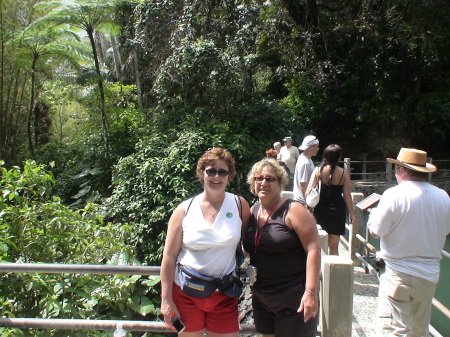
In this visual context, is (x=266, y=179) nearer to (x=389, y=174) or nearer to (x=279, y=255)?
(x=279, y=255)

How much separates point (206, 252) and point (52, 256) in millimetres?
2328

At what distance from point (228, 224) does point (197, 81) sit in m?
9.53

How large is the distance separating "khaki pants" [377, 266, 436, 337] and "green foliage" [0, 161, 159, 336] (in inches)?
94.7

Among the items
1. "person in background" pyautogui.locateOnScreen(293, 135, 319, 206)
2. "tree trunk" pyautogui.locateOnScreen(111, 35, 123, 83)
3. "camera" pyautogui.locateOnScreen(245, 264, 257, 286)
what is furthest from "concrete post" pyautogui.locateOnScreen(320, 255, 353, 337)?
"tree trunk" pyautogui.locateOnScreen(111, 35, 123, 83)

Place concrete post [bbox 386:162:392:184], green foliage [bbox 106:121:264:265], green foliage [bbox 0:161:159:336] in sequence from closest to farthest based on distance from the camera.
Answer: green foliage [bbox 0:161:159:336], green foliage [bbox 106:121:264:265], concrete post [bbox 386:162:392:184]

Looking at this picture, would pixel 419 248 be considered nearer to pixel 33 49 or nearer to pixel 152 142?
pixel 152 142

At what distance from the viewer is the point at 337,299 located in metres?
2.56

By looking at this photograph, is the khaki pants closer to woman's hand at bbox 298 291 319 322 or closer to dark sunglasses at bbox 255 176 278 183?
woman's hand at bbox 298 291 319 322

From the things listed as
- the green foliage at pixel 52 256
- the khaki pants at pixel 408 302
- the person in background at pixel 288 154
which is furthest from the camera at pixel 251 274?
the person in background at pixel 288 154

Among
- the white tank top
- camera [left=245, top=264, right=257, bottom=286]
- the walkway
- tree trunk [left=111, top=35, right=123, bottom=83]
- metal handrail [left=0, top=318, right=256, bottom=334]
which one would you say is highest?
tree trunk [left=111, top=35, right=123, bottom=83]

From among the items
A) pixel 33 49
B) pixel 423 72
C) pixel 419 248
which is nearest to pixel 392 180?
pixel 423 72

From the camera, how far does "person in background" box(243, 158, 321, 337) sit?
7.36 feet

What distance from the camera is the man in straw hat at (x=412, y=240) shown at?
8.75ft

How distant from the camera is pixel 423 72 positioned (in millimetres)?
17062
